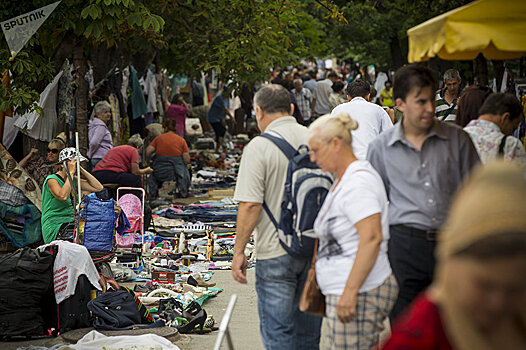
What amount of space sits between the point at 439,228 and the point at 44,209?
5849mm

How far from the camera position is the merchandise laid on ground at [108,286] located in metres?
7.28

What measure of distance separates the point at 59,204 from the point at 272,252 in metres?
4.67

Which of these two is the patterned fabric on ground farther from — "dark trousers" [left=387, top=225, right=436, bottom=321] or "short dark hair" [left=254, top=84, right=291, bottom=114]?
"short dark hair" [left=254, top=84, right=291, bottom=114]

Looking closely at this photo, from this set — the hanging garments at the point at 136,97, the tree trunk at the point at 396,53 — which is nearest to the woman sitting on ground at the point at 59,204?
the hanging garments at the point at 136,97

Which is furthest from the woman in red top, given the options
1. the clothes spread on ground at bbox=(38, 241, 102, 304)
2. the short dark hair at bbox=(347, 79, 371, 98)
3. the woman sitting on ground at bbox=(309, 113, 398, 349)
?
the short dark hair at bbox=(347, 79, 371, 98)

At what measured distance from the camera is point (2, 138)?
13.0m

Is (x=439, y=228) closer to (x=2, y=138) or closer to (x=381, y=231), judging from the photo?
(x=381, y=231)

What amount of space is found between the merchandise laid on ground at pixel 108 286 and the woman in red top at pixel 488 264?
206 inches

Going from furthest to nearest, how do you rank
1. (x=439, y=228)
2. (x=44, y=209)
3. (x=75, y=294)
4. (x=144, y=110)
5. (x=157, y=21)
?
1. (x=144, y=110)
2. (x=157, y=21)
3. (x=44, y=209)
4. (x=75, y=294)
5. (x=439, y=228)

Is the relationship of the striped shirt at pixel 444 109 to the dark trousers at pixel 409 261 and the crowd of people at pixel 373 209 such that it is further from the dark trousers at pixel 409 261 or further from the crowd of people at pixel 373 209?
the dark trousers at pixel 409 261

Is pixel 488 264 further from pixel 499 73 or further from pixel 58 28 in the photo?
pixel 499 73

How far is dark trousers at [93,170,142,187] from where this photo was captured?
12.5 meters

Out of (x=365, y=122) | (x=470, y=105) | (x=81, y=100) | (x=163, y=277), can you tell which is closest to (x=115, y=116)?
(x=81, y=100)

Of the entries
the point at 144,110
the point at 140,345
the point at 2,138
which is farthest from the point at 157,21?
the point at 144,110
